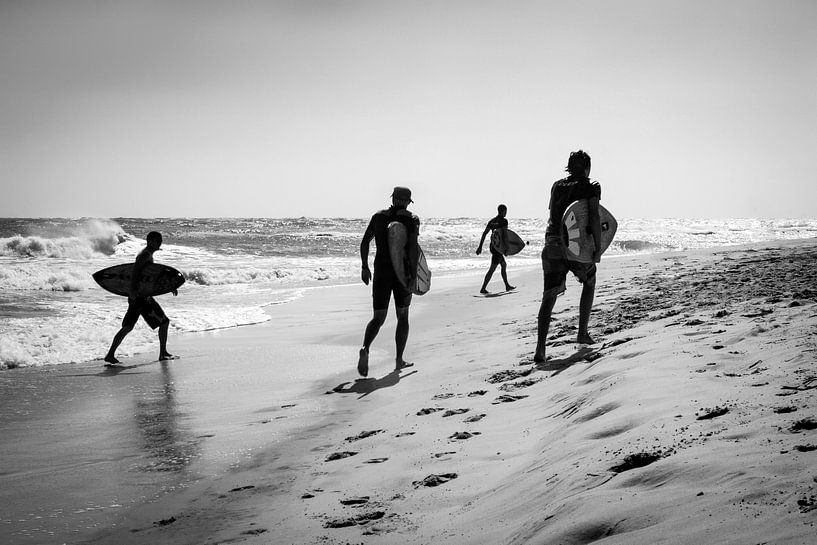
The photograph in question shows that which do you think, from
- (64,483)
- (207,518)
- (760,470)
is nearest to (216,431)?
(64,483)

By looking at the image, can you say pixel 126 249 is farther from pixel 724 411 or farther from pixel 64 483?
pixel 724 411

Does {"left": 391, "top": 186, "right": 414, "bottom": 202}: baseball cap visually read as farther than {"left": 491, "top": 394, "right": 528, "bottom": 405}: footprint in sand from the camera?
Yes

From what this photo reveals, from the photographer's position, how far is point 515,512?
2.37 m

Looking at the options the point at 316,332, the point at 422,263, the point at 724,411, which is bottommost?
the point at 316,332

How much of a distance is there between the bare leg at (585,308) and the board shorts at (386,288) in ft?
5.64

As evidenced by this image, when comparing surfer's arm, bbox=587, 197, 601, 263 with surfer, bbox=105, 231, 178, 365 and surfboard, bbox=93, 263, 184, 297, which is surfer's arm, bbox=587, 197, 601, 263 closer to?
surfer, bbox=105, 231, 178, 365

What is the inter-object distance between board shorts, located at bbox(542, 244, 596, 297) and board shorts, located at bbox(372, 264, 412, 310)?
58.7 inches

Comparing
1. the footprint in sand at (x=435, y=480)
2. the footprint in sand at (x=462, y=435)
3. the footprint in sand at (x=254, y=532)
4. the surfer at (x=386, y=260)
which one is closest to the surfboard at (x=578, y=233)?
the surfer at (x=386, y=260)

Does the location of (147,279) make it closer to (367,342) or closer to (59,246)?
(367,342)

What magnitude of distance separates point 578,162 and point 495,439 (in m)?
2.95

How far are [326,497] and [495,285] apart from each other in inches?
488

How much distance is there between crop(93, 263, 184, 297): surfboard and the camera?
783 centimetres

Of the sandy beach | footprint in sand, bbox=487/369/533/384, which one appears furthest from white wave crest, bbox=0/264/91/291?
footprint in sand, bbox=487/369/533/384

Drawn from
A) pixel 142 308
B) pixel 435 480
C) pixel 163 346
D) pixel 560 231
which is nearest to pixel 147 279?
pixel 142 308
